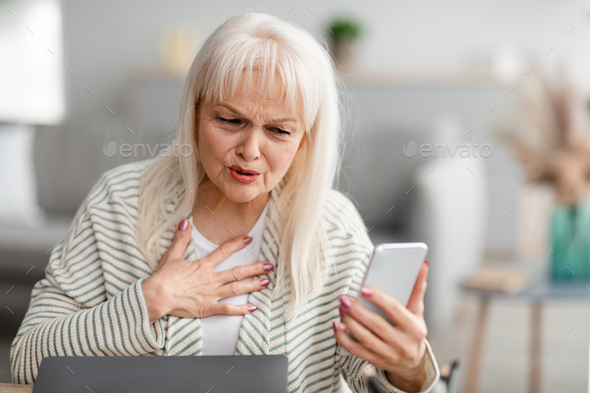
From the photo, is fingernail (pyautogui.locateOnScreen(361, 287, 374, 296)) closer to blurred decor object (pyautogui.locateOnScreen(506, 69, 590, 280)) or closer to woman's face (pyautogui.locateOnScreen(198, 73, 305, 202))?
woman's face (pyautogui.locateOnScreen(198, 73, 305, 202))

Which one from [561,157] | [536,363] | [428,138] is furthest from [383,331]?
[428,138]

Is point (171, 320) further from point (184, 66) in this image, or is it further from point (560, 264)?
point (184, 66)

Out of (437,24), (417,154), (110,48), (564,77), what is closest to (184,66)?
(110,48)

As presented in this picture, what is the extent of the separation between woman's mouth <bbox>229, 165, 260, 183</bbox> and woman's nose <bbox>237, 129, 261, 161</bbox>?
0.03 metres

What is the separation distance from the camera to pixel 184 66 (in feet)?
13.4

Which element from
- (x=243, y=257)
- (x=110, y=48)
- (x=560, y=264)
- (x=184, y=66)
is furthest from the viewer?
(x=110, y=48)

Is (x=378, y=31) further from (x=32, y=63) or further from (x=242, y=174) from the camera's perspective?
(x=242, y=174)

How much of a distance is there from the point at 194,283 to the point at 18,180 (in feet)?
6.23

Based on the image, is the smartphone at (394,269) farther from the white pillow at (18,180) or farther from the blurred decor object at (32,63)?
the blurred decor object at (32,63)

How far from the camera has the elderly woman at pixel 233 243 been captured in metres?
0.88

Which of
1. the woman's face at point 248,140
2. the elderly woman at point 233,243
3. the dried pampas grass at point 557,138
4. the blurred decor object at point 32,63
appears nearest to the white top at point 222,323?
the elderly woman at point 233,243

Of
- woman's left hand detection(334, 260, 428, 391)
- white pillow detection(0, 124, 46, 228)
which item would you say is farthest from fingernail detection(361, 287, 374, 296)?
white pillow detection(0, 124, 46, 228)

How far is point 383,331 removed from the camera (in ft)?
2.44

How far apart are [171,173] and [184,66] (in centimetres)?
323
